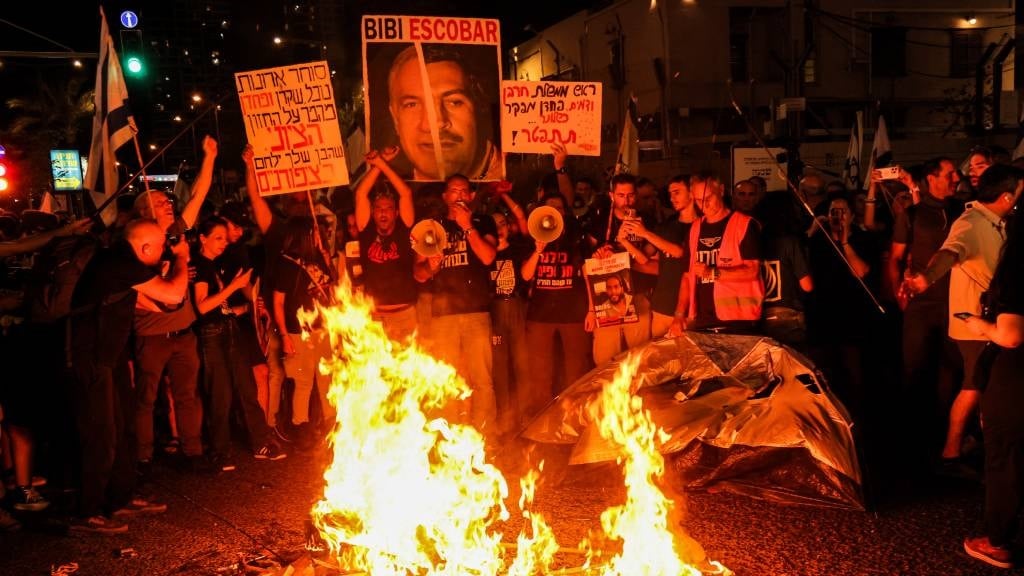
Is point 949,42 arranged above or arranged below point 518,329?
above

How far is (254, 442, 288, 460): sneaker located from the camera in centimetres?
748

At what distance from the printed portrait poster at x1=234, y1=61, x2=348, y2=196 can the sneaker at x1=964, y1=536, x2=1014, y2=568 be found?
5.73 metres

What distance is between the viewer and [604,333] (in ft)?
25.2

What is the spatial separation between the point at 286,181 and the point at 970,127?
31272 millimetres

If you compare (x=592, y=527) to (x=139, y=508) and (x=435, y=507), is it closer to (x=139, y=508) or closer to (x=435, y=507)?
(x=435, y=507)

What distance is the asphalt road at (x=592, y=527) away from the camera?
4902mm

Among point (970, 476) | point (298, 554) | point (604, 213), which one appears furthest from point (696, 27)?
point (298, 554)

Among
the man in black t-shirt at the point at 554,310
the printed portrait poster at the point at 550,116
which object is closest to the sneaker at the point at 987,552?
the man in black t-shirt at the point at 554,310

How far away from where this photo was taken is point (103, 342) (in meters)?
5.82

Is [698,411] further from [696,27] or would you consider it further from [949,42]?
[949,42]

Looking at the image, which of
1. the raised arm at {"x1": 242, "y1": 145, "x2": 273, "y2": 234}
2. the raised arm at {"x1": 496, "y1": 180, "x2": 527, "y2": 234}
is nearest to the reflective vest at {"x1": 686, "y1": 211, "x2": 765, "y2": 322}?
the raised arm at {"x1": 496, "y1": 180, "x2": 527, "y2": 234}

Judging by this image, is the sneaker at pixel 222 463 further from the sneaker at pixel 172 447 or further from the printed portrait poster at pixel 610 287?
the printed portrait poster at pixel 610 287

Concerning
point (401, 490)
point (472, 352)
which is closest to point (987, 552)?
point (401, 490)

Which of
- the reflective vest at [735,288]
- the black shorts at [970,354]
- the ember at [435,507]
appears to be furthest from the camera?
the reflective vest at [735,288]
